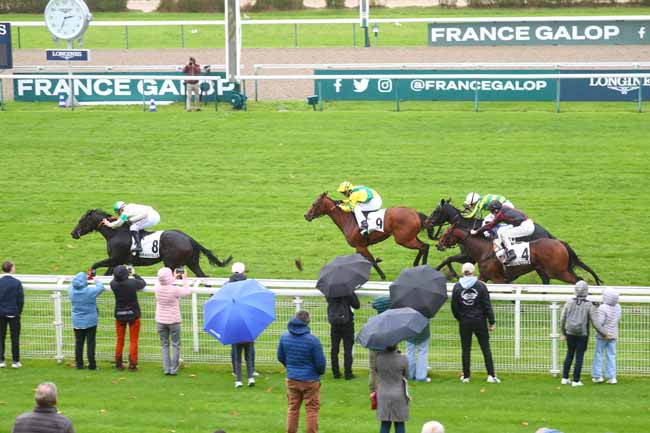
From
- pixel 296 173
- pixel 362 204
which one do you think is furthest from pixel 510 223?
pixel 296 173

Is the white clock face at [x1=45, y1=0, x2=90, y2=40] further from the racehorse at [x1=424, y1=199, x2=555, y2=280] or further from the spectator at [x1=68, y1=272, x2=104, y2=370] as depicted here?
the spectator at [x1=68, y1=272, x2=104, y2=370]

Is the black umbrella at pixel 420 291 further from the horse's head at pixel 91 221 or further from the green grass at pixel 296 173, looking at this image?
the horse's head at pixel 91 221

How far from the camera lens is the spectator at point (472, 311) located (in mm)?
12203

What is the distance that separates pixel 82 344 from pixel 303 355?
3.72 m

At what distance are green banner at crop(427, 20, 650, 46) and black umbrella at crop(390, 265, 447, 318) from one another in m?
24.7

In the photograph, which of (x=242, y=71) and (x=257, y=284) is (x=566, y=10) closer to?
(x=242, y=71)

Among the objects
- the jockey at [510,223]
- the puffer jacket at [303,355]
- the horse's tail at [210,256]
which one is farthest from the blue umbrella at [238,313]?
the jockey at [510,223]

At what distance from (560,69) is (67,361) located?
1920 centimetres

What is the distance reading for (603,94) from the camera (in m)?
28.9

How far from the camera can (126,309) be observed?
1291 centimetres

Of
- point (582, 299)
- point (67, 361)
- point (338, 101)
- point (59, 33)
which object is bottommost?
point (67, 361)

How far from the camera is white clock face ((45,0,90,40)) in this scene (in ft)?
105

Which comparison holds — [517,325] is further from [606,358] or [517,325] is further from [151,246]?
[151,246]

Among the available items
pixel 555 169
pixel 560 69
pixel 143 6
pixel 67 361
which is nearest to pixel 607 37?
pixel 560 69
